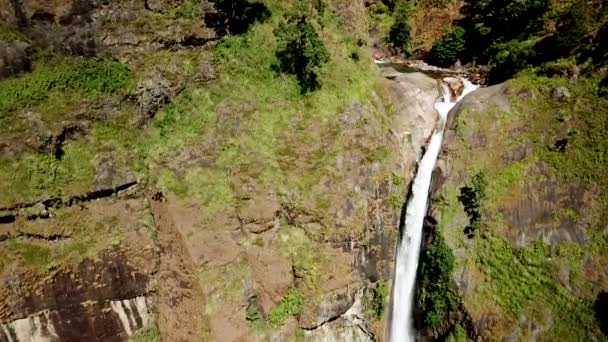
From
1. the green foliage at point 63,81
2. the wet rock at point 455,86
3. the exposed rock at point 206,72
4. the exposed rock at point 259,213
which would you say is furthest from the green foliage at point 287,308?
the wet rock at point 455,86

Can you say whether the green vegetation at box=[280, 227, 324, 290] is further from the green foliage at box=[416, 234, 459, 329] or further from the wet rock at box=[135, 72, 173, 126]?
the wet rock at box=[135, 72, 173, 126]

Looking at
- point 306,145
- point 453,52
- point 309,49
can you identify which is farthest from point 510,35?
point 306,145

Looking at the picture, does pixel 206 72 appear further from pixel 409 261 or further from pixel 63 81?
pixel 409 261

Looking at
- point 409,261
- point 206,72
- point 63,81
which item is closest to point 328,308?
point 409,261

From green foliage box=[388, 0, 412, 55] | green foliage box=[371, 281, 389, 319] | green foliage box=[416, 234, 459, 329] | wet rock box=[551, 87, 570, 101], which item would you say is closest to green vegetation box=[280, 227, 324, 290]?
green foliage box=[371, 281, 389, 319]

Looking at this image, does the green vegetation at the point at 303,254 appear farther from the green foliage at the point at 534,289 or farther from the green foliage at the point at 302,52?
the green foliage at the point at 534,289

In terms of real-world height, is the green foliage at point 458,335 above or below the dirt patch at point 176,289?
below
